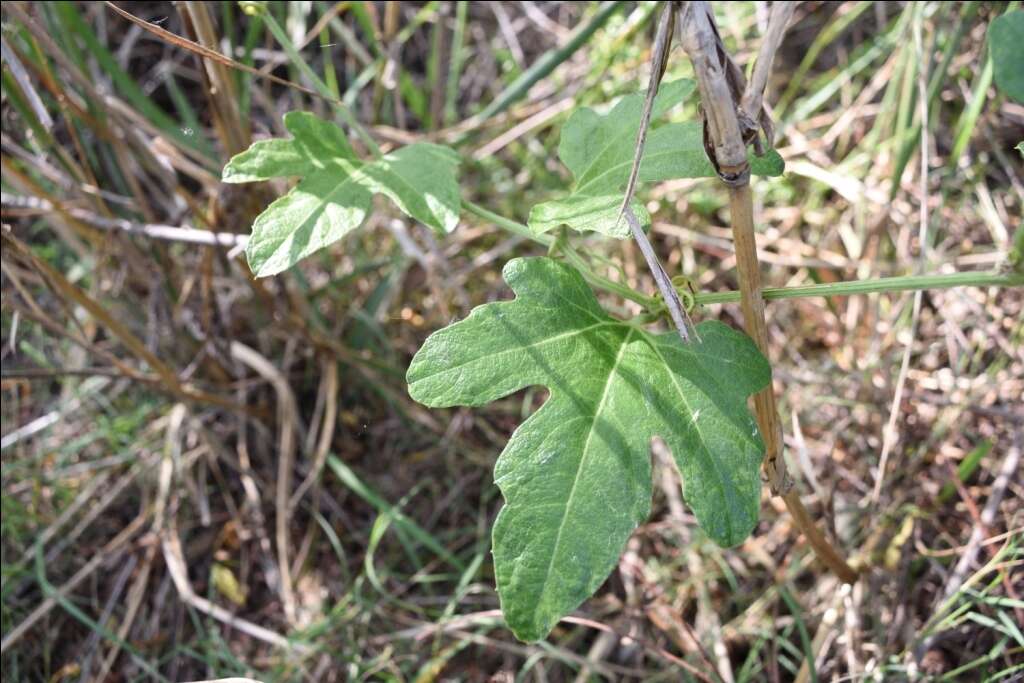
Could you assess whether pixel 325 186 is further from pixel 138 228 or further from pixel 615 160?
pixel 138 228

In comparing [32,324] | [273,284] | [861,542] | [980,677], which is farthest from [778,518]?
[32,324]

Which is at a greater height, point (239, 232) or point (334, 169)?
point (334, 169)

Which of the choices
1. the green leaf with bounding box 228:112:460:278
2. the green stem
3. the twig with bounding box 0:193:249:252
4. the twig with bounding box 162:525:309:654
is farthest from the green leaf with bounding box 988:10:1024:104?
the twig with bounding box 162:525:309:654

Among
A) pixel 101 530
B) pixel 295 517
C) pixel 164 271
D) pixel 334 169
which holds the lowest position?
pixel 295 517

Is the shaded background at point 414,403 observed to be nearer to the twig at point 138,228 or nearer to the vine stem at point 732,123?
the twig at point 138,228

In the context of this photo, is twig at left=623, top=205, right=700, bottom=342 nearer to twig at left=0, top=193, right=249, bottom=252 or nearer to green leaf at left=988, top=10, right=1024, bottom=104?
green leaf at left=988, top=10, right=1024, bottom=104

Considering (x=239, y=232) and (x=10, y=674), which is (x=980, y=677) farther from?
(x=10, y=674)
